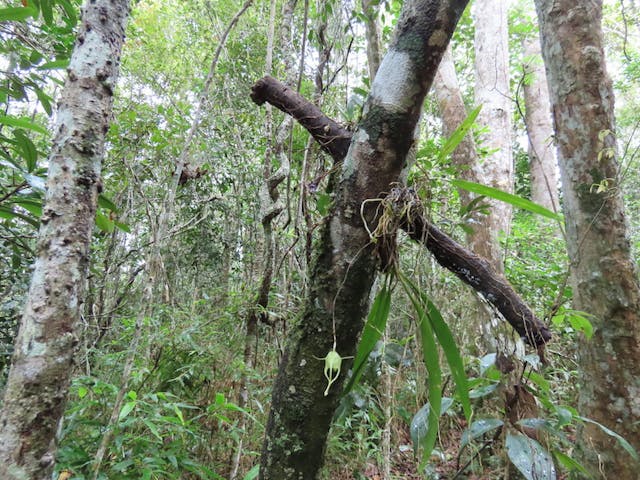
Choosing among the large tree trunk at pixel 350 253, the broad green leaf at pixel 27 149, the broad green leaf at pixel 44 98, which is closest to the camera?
the large tree trunk at pixel 350 253

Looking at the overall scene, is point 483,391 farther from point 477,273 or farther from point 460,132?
point 460,132

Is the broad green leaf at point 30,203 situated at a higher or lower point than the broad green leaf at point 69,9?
lower

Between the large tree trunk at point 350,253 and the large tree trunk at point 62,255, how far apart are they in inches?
19.7

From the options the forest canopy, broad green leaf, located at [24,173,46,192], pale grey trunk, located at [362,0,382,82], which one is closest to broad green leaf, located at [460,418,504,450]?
the forest canopy

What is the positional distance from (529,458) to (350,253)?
2.14ft

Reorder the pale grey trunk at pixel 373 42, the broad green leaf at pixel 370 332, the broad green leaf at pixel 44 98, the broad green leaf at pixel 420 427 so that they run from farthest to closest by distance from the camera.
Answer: the broad green leaf at pixel 44 98 → the pale grey trunk at pixel 373 42 → the broad green leaf at pixel 420 427 → the broad green leaf at pixel 370 332

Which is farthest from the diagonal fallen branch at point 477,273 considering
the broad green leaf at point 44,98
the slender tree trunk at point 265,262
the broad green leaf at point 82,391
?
the broad green leaf at point 44,98


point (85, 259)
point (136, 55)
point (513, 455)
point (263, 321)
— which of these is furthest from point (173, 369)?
point (136, 55)

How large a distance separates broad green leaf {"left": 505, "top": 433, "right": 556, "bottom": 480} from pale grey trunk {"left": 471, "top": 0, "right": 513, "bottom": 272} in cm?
216

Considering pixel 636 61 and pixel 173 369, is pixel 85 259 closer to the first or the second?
pixel 173 369

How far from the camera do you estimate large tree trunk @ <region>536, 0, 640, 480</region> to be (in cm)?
138

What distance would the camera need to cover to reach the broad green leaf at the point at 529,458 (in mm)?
874

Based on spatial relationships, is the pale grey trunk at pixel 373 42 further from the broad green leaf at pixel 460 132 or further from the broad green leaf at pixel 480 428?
the broad green leaf at pixel 480 428

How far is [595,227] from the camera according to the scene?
5.00ft
